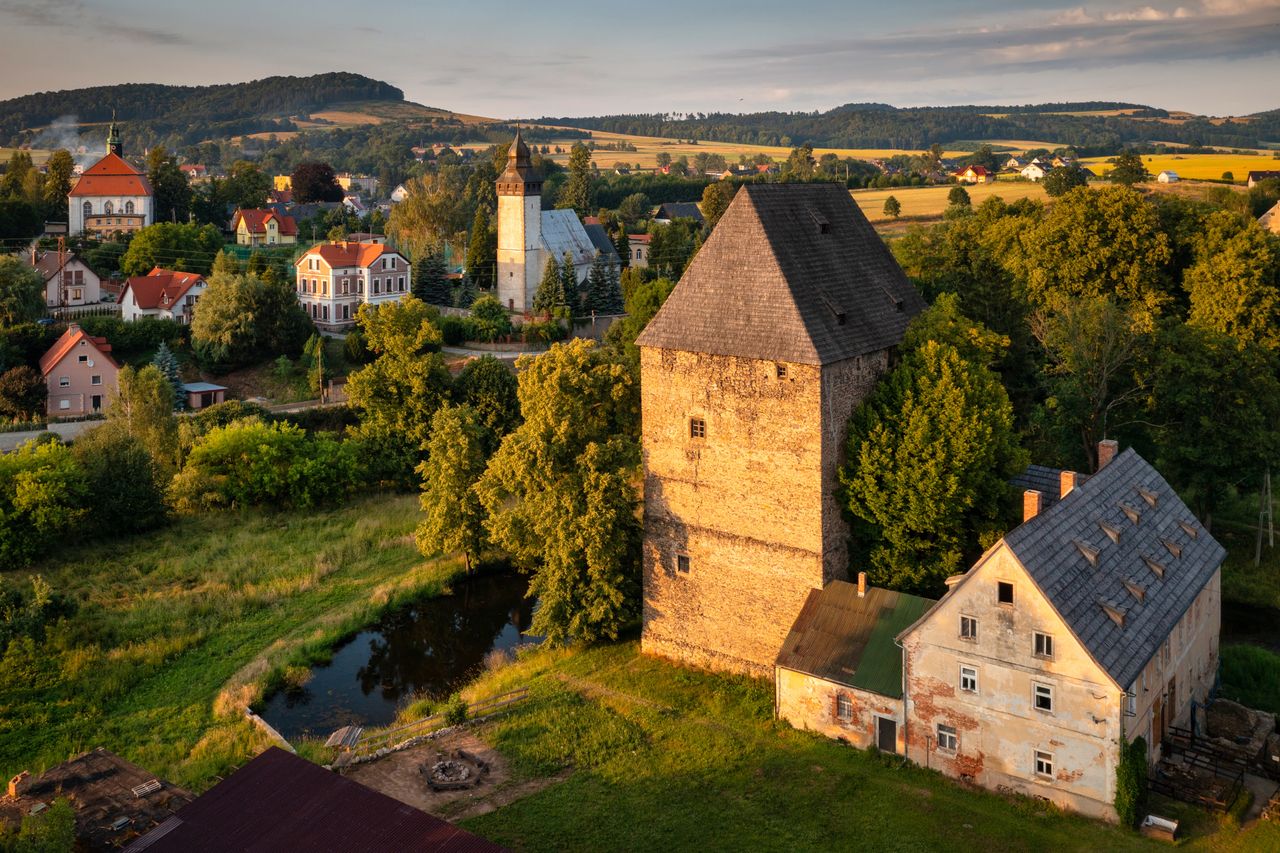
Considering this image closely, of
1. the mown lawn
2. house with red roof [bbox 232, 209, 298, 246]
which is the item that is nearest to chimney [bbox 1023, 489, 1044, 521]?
the mown lawn

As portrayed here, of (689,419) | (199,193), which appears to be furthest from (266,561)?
(199,193)

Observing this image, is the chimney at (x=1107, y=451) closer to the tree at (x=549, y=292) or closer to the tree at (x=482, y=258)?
the tree at (x=549, y=292)

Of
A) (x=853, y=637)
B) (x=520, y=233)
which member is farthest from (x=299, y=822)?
(x=520, y=233)

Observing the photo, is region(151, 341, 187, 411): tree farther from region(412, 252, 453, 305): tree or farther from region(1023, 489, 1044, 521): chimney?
region(1023, 489, 1044, 521): chimney

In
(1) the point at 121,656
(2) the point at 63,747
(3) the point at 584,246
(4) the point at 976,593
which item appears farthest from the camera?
(3) the point at 584,246

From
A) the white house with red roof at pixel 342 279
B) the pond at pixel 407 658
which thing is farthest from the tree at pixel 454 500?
the white house with red roof at pixel 342 279

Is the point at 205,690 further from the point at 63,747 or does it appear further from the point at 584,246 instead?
the point at 584,246
